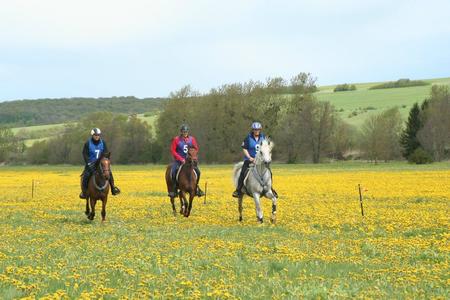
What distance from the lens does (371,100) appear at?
143 m

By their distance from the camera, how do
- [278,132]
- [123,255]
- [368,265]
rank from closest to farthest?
[368,265]
[123,255]
[278,132]

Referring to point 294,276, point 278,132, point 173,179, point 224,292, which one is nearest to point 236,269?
point 294,276

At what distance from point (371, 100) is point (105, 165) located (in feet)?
429

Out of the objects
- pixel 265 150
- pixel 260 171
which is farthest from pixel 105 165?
pixel 265 150

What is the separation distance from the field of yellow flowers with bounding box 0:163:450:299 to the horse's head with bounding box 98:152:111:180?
155 cm

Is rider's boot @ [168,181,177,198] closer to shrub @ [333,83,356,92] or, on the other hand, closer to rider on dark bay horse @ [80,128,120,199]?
rider on dark bay horse @ [80,128,120,199]

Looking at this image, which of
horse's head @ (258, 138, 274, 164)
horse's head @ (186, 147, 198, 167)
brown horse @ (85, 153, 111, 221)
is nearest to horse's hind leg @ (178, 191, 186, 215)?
horse's head @ (186, 147, 198, 167)

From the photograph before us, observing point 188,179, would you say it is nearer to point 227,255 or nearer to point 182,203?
point 182,203

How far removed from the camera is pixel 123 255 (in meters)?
11.8

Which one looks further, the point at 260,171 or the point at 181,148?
the point at 181,148

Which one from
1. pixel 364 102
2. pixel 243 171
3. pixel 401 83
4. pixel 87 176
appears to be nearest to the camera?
pixel 243 171

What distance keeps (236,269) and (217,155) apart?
287 ft

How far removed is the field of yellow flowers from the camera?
28.2 feet

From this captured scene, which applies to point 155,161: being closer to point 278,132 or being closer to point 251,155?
point 278,132
